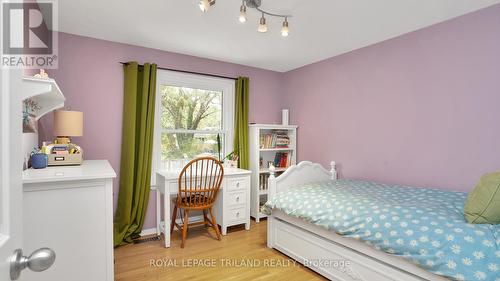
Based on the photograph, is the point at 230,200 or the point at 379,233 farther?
the point at 230,200

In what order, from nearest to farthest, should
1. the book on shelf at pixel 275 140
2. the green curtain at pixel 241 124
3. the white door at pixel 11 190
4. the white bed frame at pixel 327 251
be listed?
the white door at pixel 11 190 < the white bed frame at pixel 327 251 < the green curtain at pixel 241 124 < the book on shelf at pixel 275 140

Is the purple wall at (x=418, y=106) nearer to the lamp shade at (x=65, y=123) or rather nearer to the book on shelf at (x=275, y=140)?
the book on shelf at (x=275, y=140)

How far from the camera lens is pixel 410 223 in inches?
65.8

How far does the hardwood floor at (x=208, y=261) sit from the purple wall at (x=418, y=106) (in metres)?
1.46

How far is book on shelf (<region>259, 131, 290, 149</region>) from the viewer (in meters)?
3.85

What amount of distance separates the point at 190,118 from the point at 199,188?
Answer: 1.05 meters

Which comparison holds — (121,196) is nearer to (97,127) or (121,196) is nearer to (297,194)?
(97,127)

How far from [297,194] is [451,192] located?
135 cm

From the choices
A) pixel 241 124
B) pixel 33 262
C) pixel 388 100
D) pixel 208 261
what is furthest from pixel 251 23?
pixel 33 262

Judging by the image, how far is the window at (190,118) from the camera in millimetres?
3295

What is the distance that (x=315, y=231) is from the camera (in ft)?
7.41

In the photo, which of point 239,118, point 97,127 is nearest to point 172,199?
point 97,127

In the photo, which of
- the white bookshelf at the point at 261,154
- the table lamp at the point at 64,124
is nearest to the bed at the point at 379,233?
the white bookshelf at the point at 261,154

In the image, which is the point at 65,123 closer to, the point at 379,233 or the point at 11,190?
the point at 11,190
